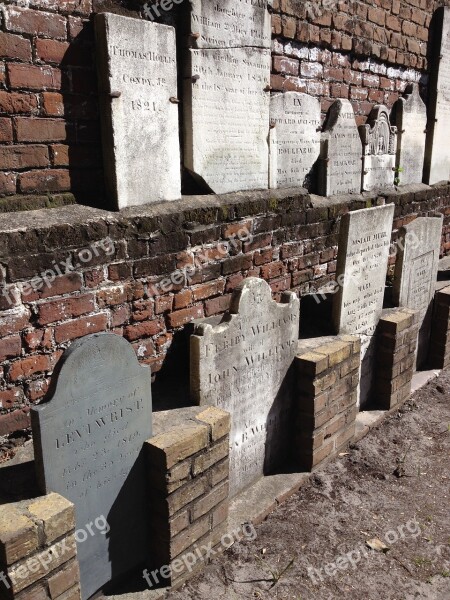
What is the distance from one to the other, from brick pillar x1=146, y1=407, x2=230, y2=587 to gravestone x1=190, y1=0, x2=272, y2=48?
7.36 ft

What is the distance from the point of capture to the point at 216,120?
11.4 ft

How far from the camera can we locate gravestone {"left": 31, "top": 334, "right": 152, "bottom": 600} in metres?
1.98

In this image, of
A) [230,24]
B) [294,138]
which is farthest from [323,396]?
[230,24]

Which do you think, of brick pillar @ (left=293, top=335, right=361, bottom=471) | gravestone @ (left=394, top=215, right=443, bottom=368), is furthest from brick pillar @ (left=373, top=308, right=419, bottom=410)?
brick pillar @ (left=293, top=335, right=361, bottom=471)

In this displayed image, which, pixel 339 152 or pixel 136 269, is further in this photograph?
pixel 339 152

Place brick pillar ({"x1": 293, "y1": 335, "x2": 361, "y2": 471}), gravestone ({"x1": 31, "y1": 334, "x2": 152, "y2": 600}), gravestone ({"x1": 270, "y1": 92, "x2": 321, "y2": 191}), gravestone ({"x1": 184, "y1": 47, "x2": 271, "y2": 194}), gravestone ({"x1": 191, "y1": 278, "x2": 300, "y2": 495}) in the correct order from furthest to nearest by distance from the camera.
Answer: gravestone ({"x1": 270, "y1": 92, "x2": 321, "y2": 191}), gravestone ({"x1": 184, "y1": 47, "x2": 271, "y2": 194}), brick pillar ({"x1": 293, "y1": 335, "x2": 361, "y2": 471}), gravestone ({"x1": 191, "y1": 278, "x2": 300, "y2": 495}), gravestone ({"x1": 31, "y1": 334, "x2": 152, "y2": 600})

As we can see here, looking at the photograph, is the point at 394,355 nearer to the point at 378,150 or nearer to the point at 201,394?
the point at 201,394

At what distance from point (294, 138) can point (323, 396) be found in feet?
7.00

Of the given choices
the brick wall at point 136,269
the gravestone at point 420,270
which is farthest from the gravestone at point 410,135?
the brick wall at point 136,269

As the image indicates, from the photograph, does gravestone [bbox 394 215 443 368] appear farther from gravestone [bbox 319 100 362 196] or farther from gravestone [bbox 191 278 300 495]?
gravestone [bbox 191 278 300 495]

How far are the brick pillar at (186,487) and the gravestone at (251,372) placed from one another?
0.23 m

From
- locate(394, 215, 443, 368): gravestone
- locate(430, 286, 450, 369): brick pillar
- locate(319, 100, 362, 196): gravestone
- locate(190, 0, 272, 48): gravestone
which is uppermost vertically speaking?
locate(190, 0, 272, 48): gravestone

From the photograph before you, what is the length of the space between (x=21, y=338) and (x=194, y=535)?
123 centimetres

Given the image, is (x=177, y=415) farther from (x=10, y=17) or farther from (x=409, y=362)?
(x=409, y=362)
